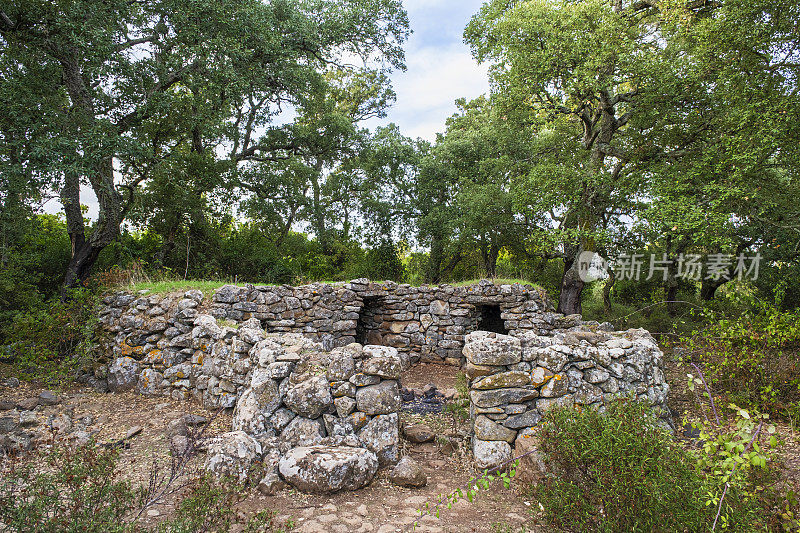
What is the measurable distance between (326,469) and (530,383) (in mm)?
2271

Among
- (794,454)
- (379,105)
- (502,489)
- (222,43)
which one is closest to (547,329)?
(794,454)

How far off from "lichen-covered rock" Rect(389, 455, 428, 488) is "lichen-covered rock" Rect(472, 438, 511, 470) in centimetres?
65

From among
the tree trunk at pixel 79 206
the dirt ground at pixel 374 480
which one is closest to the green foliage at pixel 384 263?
the tree trunk at pixel 79 206

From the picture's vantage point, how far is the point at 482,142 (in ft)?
52.2

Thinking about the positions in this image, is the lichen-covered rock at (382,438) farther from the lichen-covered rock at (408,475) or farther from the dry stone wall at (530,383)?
the dry stone wall at (530,383)

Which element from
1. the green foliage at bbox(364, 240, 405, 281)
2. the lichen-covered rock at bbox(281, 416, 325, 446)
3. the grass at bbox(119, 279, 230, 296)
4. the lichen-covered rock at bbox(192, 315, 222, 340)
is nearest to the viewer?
the lichen-covered rock at bbox(281, 416, 325, 446)

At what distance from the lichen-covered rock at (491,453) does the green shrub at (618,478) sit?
35.9 inches

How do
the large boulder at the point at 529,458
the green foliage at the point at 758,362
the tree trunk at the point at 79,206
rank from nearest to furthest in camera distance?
1. the large boulder at the point at 529,458
2. the green foliage at the point at 758,362
3. the tree trunk at the point at 79,206

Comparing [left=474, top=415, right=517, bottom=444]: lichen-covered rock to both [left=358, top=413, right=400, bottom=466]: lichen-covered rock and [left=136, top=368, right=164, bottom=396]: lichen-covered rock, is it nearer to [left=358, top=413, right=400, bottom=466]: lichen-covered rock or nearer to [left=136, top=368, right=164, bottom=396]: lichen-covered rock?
[left=358, top=413, right=400, bottom=466]: lichen-covered rock

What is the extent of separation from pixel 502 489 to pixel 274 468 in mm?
2154

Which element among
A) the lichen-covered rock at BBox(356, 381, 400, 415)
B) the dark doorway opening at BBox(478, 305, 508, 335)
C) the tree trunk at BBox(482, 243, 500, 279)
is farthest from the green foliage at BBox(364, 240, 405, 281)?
the lichen-covered rock at BBox(356, 381, 400, 415)

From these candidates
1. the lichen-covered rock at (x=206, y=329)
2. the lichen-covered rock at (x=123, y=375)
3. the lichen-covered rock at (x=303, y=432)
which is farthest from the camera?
the lichen-covered rock at (x=123, y=375)

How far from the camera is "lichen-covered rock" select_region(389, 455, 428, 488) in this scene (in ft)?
12.8

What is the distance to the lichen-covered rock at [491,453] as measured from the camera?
429cm
